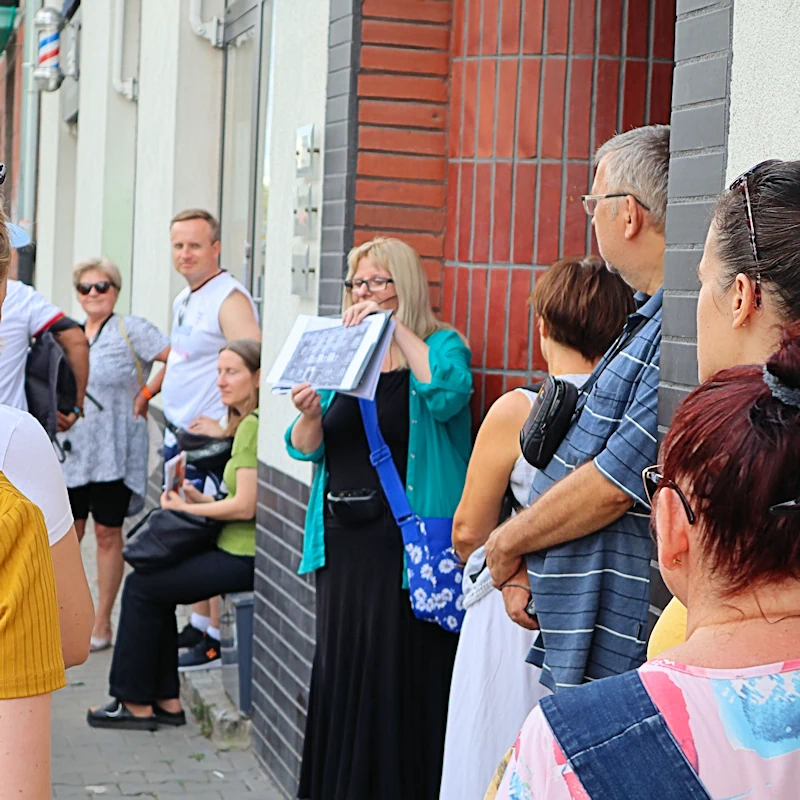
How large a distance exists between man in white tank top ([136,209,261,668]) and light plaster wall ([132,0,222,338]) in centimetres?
261

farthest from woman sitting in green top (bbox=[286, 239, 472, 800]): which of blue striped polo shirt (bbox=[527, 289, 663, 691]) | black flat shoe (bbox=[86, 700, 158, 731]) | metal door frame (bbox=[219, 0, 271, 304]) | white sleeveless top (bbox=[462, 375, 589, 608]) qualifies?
metal door frame (bbox=[219, 0, 271, 304])

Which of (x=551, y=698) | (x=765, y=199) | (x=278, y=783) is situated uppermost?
(x=765, y=199)

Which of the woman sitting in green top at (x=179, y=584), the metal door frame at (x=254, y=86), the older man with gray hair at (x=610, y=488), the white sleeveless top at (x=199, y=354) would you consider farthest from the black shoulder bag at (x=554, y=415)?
the metal door frame at (x=254, y=86)

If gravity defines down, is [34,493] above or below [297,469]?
above

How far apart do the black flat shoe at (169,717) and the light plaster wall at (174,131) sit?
13.6ft

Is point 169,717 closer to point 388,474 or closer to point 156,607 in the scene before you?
point 156,607

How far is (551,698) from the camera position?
1495 mm

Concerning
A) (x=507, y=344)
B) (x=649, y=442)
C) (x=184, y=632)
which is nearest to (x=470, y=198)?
A: (x=507, y=344)

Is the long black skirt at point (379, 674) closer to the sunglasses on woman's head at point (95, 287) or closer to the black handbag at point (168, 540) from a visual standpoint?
the black handbag at point (168, 540)

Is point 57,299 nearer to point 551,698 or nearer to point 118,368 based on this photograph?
point 118,368

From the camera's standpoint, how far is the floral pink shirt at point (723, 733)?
1.42m

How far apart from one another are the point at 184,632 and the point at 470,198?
10.7 feet

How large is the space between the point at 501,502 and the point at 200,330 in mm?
3459

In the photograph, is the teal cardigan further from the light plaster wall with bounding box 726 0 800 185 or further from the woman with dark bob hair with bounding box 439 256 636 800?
the light plaster wall with bounding box 726 0 800 185
